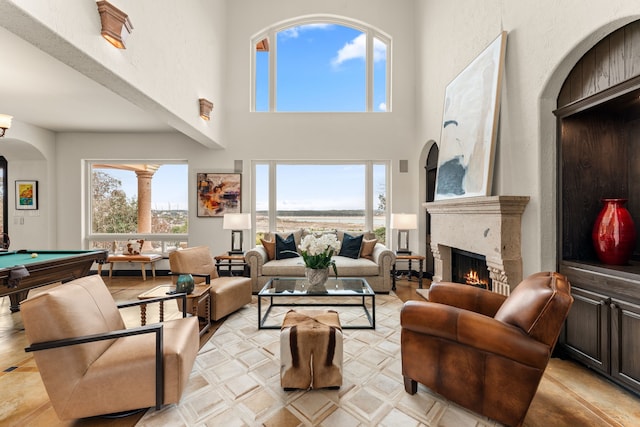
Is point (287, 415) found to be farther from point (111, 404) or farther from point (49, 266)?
point (49, 266)

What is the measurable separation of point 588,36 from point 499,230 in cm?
158

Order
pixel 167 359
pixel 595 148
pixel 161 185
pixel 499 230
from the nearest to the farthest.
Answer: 1. pixel 167 359
2. pixel 595 148
3. pixel 499 230
4. pixel 161 185

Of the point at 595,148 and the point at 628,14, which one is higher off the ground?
the point at 628,14

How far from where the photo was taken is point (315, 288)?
310 cm

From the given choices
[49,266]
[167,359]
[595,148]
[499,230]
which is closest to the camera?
[167,359]

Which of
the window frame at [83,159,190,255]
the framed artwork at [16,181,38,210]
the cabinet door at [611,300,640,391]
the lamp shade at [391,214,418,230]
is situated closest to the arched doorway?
the lamp shade at [391,214,418,230]

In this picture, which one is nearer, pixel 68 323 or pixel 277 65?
pixel 68 323

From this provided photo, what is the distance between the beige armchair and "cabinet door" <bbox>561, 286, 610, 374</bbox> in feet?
10.4

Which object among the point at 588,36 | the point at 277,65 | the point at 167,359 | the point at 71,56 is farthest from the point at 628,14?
the point at 277,65

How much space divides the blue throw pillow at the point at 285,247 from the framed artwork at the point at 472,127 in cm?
235

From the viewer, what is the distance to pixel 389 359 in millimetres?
2375

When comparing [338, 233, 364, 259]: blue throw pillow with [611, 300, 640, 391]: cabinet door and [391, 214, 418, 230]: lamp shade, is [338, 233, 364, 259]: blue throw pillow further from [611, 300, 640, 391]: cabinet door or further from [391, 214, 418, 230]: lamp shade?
[611, 300, 640, 391]: cabinet door

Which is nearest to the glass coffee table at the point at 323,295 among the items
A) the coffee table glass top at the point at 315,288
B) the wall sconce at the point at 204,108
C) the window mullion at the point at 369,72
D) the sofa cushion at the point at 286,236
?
the coffee table glass top at the point at 315,288

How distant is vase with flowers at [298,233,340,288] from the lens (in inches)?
118
